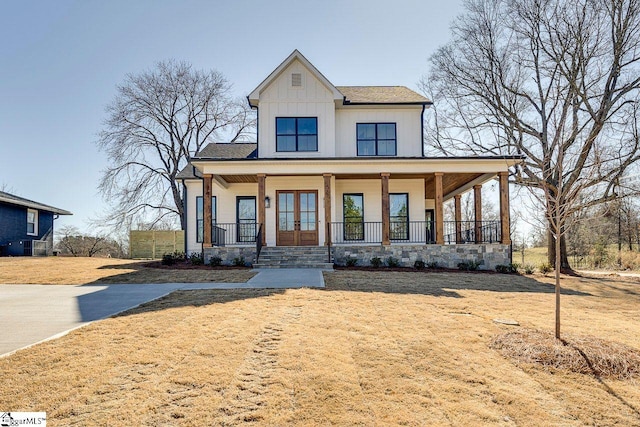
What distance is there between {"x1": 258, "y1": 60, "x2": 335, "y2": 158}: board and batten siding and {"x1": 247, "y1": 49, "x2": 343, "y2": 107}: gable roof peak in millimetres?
136

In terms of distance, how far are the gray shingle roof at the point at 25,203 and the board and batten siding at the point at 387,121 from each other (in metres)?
18.0

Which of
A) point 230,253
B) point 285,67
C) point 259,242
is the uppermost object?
point 285,67

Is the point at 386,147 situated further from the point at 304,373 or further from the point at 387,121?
the point at 304,373

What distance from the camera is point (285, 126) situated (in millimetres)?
16516

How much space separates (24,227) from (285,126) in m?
17.9

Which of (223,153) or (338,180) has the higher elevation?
(223,153)

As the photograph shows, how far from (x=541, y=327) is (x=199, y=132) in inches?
1070

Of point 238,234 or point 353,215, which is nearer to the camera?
point 353,215

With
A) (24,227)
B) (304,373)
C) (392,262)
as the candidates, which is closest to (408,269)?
(392,262)

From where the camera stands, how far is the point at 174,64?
28766 mm

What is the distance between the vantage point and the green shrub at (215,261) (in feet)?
46.0

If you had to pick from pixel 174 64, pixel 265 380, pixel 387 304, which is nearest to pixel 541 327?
pixel 387 304

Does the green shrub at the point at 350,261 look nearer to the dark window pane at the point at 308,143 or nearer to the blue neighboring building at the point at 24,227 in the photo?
the dark window pane at the point at 308,143

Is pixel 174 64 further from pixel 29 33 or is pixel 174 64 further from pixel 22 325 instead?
pixel 22 325
